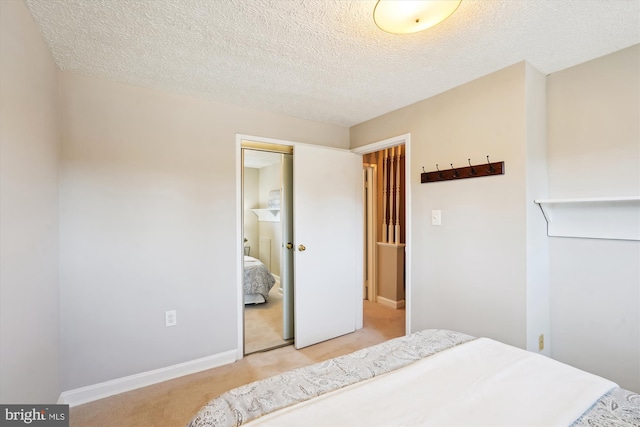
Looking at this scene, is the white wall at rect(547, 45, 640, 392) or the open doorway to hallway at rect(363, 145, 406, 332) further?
the open doorway to hallway at rect(363, 145, 406, 332)

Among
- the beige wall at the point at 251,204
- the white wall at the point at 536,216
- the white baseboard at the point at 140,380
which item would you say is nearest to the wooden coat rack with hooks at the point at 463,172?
the white wall at the point at 536,216

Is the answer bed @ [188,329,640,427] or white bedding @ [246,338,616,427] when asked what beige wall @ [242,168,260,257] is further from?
white bedding @ [246,338,616,427]

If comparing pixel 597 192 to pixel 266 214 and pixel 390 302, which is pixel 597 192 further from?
pixel 266 214

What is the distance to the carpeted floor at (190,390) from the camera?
1827 mm

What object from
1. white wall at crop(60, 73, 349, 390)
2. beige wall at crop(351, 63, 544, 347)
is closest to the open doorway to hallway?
beige wall at crop(351, 63, 544, 347)

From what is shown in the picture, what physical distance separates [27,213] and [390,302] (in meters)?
3.77

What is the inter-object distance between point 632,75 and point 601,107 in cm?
20

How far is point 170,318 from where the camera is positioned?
231cm

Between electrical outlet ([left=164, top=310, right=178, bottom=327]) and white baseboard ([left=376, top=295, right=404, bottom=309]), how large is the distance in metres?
2.75

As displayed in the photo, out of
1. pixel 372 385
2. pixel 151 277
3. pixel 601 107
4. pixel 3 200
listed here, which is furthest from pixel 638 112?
pixel 151 277

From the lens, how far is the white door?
283 cm

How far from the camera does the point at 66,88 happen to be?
78.0 inches

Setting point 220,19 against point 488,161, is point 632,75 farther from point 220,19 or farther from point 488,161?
point 220,19
